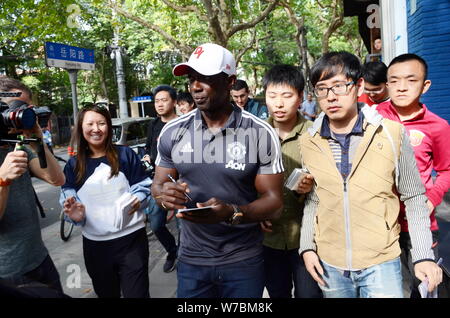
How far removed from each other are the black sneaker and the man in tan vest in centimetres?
253

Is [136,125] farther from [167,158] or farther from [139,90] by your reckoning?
[139,90]

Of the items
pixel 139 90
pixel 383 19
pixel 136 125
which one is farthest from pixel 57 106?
pixel 383 19

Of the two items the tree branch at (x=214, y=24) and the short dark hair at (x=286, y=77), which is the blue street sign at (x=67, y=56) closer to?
the tree branch at (x=214, y=24)

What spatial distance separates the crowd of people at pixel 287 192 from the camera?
71.9 inches

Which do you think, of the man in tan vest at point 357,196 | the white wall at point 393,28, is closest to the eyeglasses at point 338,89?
the man in tan vest at point 357,196

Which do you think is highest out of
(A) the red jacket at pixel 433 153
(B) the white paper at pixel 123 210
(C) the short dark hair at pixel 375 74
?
(C) the short dark hair at pixel 375 74

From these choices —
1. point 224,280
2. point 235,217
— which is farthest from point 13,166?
point 224,280

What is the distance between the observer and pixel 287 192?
2.42 metres

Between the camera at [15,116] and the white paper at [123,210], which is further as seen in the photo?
the white paper at [123,210]

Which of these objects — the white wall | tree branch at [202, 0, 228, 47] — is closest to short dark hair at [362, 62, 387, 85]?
the white wall

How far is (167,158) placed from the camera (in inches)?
84.9
